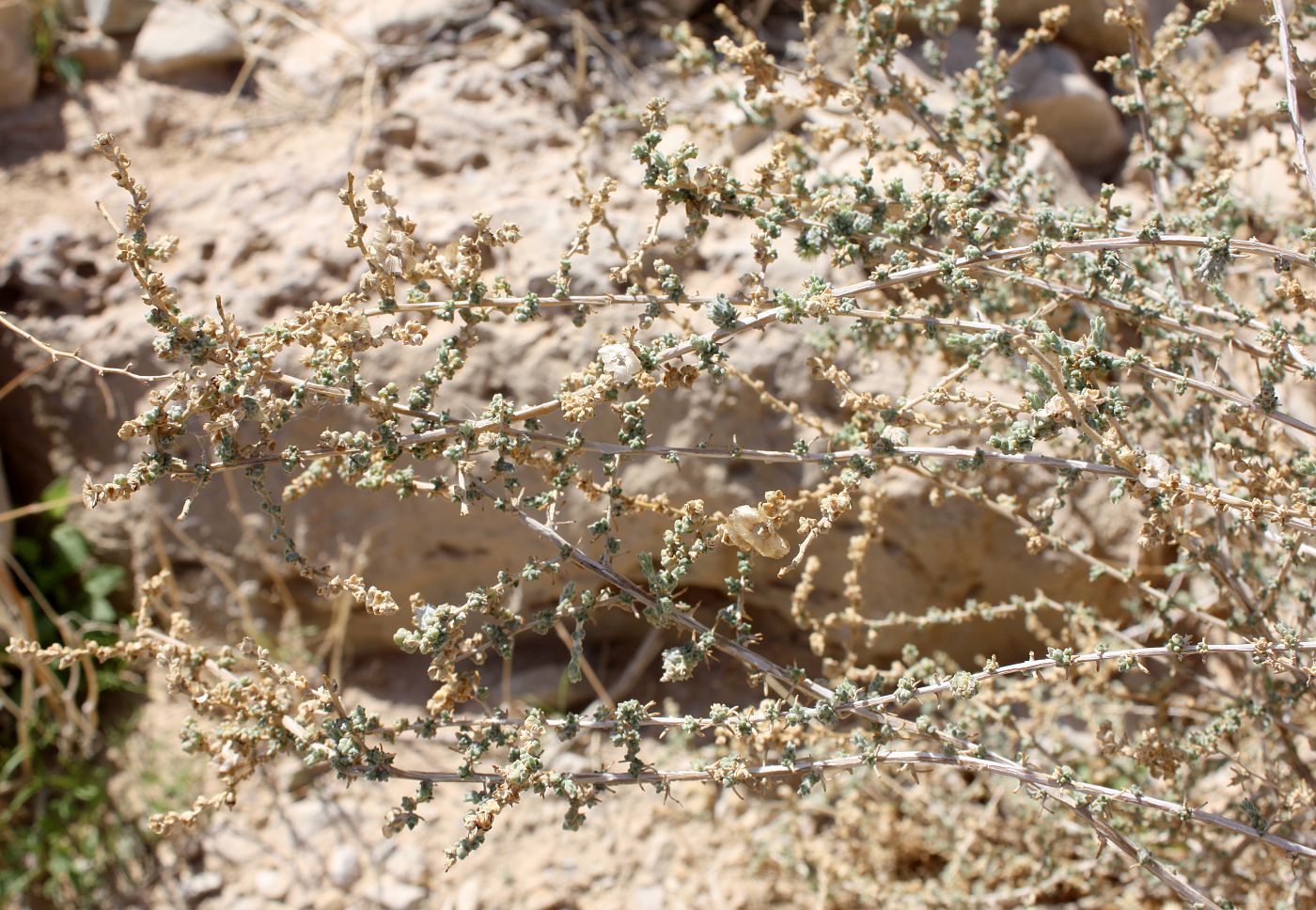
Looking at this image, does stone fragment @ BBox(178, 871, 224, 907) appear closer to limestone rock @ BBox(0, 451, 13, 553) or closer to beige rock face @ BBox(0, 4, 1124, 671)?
beige rock face @ BBox(0, 4, 1124, 671)

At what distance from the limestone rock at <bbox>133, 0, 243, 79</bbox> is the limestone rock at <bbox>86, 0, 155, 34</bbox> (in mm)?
54

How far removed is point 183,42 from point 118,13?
302mm

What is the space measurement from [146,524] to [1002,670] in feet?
7.93

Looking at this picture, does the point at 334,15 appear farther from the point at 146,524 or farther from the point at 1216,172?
the point at 1216,172

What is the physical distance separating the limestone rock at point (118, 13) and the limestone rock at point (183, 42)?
0.05m

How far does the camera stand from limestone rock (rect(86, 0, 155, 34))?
11.7ft

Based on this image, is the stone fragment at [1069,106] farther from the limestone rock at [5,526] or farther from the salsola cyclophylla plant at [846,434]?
the limestone rock at [5,526]

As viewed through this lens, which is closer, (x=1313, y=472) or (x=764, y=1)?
(x=1313, y=472)

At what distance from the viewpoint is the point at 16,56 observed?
11.1 ft

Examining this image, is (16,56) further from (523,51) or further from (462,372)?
(462,372)

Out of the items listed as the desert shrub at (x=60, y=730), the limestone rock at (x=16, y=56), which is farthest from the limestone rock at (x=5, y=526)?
the limestone rock at (x=16, y=56)

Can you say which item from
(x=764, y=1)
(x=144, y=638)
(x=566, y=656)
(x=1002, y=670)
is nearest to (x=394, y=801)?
(x=566, y=656)

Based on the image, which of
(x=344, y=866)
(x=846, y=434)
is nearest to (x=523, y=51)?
(x=846, y=434)

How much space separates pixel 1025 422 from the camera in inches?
58.9
